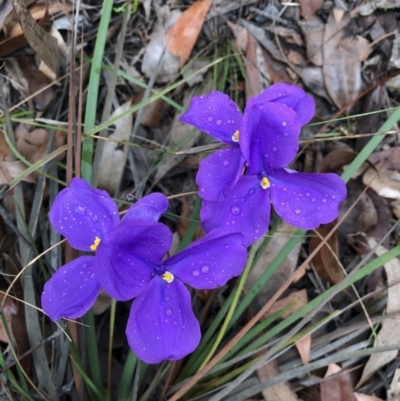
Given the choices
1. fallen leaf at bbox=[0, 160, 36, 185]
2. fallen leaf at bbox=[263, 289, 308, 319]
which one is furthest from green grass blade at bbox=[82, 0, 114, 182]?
fallen leaf at bbox=[263, 289, 308, 319]

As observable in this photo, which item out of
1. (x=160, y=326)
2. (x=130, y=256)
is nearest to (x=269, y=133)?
(x=130, y=256)

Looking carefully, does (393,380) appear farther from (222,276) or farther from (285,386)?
(222,276)

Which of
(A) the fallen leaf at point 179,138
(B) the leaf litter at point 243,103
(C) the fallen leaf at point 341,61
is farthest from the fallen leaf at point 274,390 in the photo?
(C) the fallen leaf at point 341,61

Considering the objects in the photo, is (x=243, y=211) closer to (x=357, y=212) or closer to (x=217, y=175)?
(x=217, y=175)

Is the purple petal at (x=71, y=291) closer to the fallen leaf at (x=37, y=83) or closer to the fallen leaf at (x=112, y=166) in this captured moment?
the fallen leaf at (x=112, y=166)

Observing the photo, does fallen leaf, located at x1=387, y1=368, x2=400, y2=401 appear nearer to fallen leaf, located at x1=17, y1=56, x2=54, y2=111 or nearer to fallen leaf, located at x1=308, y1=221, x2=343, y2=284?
fallen leaf, located at x1=308, y1=221, x2=343, y2=284
